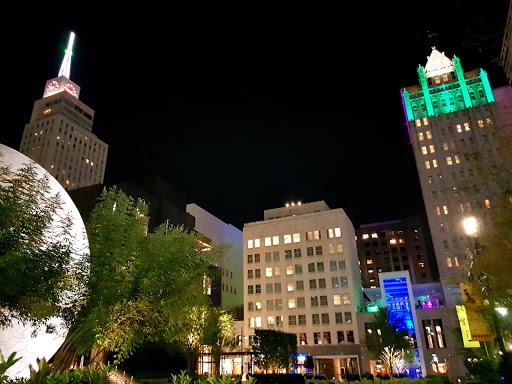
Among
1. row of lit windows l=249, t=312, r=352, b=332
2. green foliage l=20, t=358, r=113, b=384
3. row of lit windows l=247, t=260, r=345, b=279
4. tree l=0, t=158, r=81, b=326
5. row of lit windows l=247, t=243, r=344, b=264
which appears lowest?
green foliage l=20, t=358, r=113, b=384

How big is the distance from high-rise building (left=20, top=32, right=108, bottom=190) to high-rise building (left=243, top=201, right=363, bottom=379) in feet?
218

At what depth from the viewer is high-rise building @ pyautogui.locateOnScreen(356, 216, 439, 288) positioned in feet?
431

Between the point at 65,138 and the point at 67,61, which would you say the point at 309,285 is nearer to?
the point at 65,138

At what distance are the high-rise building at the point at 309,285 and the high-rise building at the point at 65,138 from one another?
6652cm

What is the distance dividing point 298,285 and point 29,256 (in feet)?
213

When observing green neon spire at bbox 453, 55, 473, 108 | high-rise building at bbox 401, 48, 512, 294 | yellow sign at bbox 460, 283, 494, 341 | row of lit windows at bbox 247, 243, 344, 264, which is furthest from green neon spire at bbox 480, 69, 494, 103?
yellow sign at bbox 460, 283, 494, 341

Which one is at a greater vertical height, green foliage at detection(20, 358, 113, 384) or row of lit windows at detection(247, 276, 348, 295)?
row of lit windows at detection(247, 276, 348, 295)

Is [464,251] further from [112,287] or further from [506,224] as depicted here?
[112,287]

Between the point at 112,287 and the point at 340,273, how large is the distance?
59.1 meters

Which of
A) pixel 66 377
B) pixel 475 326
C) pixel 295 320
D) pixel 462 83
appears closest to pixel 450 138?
pixel 462 83

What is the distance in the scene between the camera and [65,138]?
404 ft

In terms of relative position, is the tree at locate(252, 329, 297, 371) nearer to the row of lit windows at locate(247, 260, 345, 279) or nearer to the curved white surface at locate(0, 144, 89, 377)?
the curved white surface at locate(0, 144, 89, 377)

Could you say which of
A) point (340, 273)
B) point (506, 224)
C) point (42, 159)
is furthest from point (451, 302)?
point (42, 159)

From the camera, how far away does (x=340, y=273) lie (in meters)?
73.3
